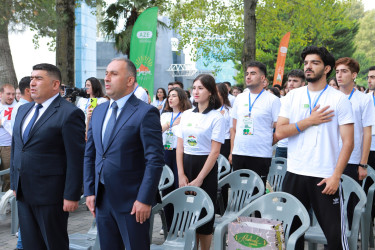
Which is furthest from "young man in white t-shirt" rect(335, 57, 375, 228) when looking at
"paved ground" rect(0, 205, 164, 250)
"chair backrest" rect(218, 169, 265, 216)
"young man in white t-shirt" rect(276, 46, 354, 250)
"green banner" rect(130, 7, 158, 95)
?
"green banner" rect(130, 7, 158, 95)

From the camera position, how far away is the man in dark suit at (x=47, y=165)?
3.48 meters

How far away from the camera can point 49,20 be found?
11.5m

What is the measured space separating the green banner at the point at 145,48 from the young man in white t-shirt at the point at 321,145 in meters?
7.30

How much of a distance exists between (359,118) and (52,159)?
3.31 m

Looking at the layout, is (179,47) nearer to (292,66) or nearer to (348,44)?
(292,66)

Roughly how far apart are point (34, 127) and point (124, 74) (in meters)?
0.96

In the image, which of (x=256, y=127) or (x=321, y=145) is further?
(x=256, y=127)

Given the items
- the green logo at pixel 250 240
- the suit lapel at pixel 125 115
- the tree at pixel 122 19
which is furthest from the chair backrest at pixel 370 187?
the tree at pixel 122 19

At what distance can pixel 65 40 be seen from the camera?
36.1ft

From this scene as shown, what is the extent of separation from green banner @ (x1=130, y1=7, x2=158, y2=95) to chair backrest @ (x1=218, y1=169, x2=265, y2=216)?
20.4 ft

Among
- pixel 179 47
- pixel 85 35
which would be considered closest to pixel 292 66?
pixel 179 47

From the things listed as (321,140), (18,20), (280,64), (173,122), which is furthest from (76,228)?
(280,64)

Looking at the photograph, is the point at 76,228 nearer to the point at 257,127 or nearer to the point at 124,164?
the point at 257,127

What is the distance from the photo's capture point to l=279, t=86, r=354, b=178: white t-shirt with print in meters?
3.44
